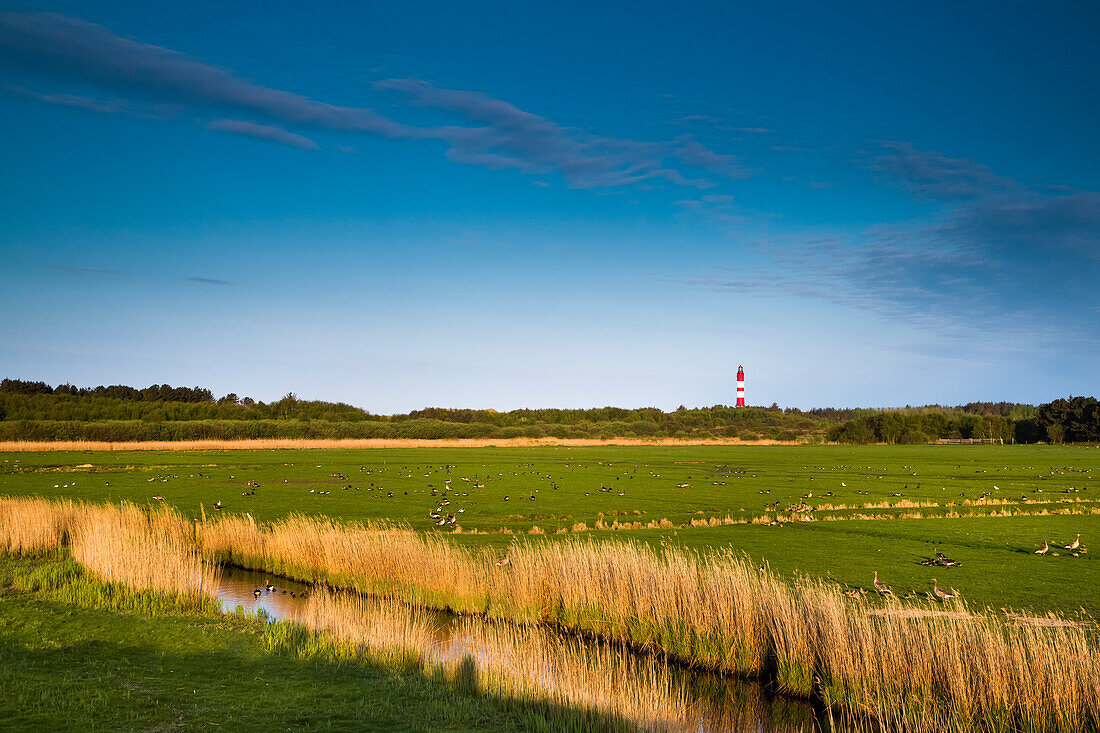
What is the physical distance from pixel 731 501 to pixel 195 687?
2931 centimetres

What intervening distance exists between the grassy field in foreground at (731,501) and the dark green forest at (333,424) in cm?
5089

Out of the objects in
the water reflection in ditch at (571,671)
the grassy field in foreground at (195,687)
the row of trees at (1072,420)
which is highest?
the row of trees at (1072,420)

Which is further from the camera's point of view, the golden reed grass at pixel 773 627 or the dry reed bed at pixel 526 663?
the dry reed bed at pixel 526 663

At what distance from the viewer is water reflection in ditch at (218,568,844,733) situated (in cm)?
1016

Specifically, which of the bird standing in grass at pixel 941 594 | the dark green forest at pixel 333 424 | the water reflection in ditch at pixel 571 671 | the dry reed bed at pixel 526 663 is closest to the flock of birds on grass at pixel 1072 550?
the bird standing in grass at pixel 941 594

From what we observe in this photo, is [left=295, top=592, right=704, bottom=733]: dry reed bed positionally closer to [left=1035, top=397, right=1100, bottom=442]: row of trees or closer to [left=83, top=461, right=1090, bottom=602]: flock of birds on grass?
[left=83, top=461, right=1090, bottom=602]: flock of birds on grass

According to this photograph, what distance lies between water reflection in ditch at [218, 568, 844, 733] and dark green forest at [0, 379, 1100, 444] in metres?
105

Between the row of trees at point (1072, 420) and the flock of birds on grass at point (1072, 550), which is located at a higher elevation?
the row of trees at point (1072, 420)

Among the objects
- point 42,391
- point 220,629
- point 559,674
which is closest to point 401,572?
point 220,629

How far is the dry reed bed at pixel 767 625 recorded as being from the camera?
31.1 ft

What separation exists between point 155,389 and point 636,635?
19639cm

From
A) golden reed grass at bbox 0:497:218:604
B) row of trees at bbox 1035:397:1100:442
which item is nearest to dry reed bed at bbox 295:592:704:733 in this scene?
golden reed grass at bbox 0:497:218:604

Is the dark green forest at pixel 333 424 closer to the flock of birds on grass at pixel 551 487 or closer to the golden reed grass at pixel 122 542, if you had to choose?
the flock of birds on grass at pixel 551 487

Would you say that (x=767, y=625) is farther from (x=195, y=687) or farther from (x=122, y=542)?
(x=122, y=542)
